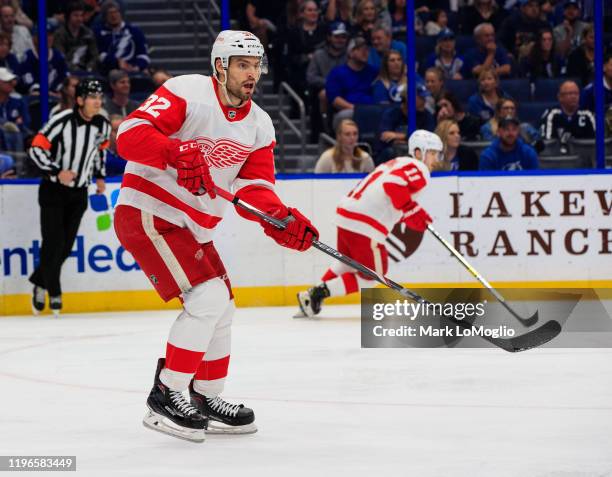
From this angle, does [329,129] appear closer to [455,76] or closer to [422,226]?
[455,76]

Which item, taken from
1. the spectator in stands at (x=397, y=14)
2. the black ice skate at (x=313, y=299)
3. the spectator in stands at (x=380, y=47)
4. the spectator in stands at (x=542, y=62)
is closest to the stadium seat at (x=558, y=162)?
the spectator in stands at (x=542, y=62)

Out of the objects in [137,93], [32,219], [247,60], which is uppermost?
[247,60]

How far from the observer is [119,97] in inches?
334

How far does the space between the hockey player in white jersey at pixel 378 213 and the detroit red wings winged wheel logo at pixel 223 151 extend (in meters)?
3.13

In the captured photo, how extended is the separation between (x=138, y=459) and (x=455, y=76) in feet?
21.2

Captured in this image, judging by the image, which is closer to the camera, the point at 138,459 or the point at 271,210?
the point at 138,459

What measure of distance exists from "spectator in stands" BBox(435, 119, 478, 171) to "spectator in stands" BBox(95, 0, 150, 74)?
2.24 meters

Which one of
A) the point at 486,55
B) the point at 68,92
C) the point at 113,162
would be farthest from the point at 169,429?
the point at 486,55

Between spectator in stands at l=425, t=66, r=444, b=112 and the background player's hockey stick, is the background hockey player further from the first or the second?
spectator in stands at l=425, t=66, r=444, b=112

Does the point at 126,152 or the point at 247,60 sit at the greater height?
the point at 247,60

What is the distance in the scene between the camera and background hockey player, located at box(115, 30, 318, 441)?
12.1 ft

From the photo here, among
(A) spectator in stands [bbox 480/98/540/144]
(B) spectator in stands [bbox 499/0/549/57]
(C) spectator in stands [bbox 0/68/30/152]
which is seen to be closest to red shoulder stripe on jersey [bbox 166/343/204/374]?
(C) spectator in stands [bbox 0/68/30/152]

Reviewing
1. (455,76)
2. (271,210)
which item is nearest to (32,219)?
(455,76)

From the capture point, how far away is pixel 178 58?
9.84m
